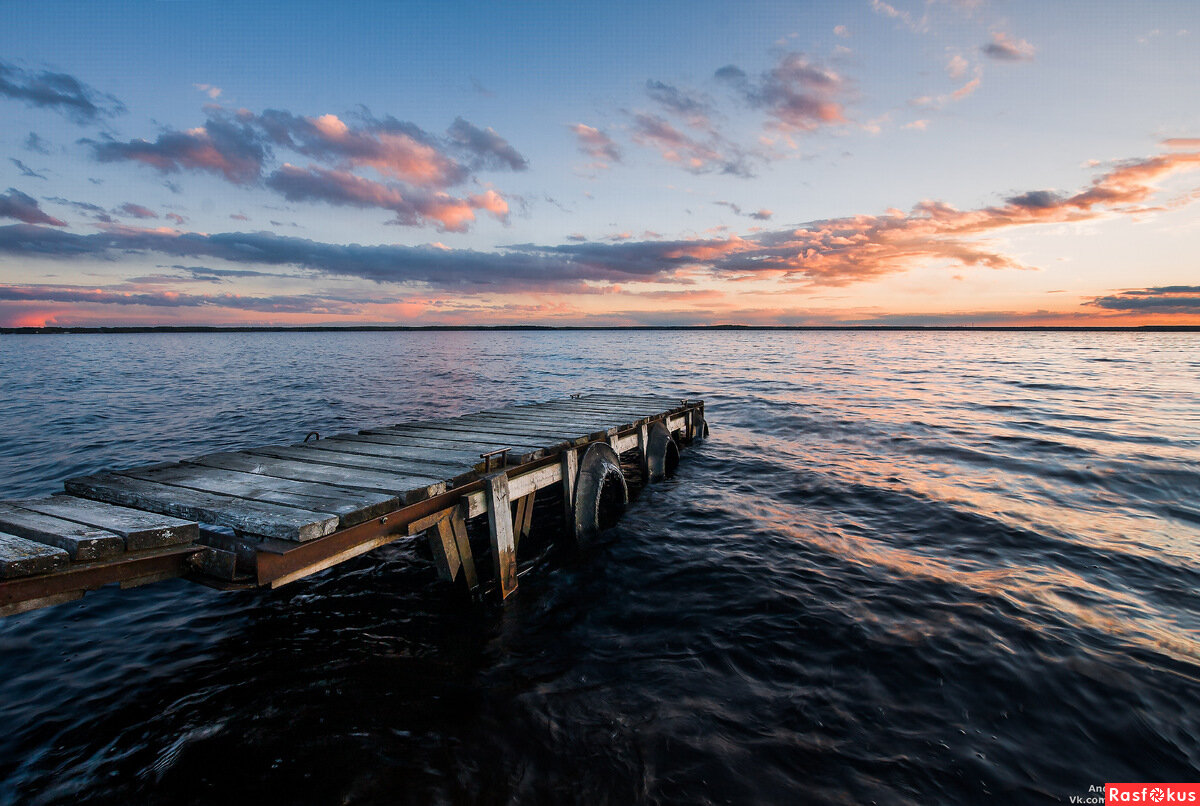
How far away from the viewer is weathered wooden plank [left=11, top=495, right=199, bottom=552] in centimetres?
354

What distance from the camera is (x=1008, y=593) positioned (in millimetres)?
6879

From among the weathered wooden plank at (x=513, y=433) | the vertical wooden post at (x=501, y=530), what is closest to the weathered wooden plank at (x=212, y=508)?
the vertical wooden post at (x=501, y=530)

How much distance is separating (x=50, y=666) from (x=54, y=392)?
3303 centimetres

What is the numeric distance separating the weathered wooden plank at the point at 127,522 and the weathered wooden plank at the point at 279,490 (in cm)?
89

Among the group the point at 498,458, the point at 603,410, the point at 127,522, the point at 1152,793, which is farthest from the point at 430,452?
the point at 1152,793

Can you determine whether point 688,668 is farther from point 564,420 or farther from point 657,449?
point 657,449

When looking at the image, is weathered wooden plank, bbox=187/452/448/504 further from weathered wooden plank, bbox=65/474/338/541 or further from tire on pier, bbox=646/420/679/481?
tire on pier, bbox=646/420/679/481

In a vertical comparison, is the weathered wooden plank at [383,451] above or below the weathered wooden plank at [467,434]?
above

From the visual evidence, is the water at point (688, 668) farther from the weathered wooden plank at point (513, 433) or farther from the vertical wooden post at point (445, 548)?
the weathered wooden plank at point (513, 433)

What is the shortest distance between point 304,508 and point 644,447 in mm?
8048

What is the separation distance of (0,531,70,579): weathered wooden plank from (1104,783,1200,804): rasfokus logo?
772 centimetres

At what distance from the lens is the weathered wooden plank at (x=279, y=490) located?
4742 mm

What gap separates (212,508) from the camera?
4.50 metres

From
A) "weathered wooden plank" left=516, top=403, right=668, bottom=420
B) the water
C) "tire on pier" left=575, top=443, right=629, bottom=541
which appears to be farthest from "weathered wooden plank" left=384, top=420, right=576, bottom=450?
"weathered wooden plank" left=516, top=403, right=668, bottom=420
